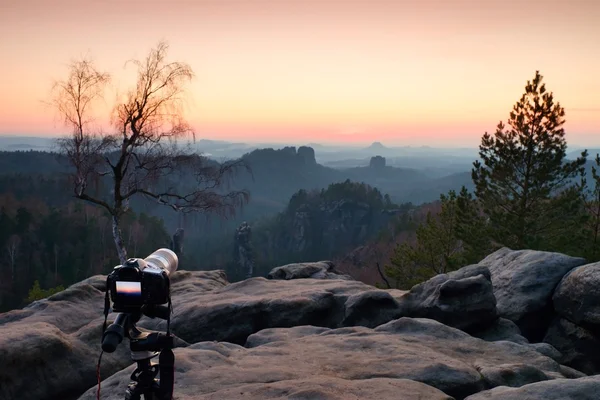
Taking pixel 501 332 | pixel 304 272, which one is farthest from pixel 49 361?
pixel 304 272

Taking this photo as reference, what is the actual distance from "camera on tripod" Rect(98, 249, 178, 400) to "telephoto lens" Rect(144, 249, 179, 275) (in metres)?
0.16

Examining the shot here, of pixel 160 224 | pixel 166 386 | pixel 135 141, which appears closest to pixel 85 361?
pixel 166 386

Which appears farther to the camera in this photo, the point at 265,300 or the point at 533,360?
the point at 265,300

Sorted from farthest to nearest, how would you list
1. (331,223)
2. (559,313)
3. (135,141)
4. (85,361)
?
(331,223) → (135,141) → (559,313) → (85,361)

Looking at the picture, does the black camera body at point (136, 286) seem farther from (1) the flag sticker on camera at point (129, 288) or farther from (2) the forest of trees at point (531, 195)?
(2) the forest of trees at point (531, 195)

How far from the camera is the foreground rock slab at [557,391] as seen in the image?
672cm

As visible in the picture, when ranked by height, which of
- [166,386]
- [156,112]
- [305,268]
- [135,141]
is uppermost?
[156,112]

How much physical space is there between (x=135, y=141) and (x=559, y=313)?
68.7 ft

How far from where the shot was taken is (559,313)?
45.9 ft

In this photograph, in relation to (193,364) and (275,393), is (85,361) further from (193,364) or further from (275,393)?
(275,393)

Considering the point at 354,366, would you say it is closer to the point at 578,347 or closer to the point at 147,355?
the point at 147,355

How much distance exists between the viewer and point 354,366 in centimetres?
892

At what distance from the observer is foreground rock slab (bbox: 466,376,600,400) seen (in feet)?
22.1

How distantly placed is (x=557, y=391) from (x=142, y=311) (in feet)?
20.2
